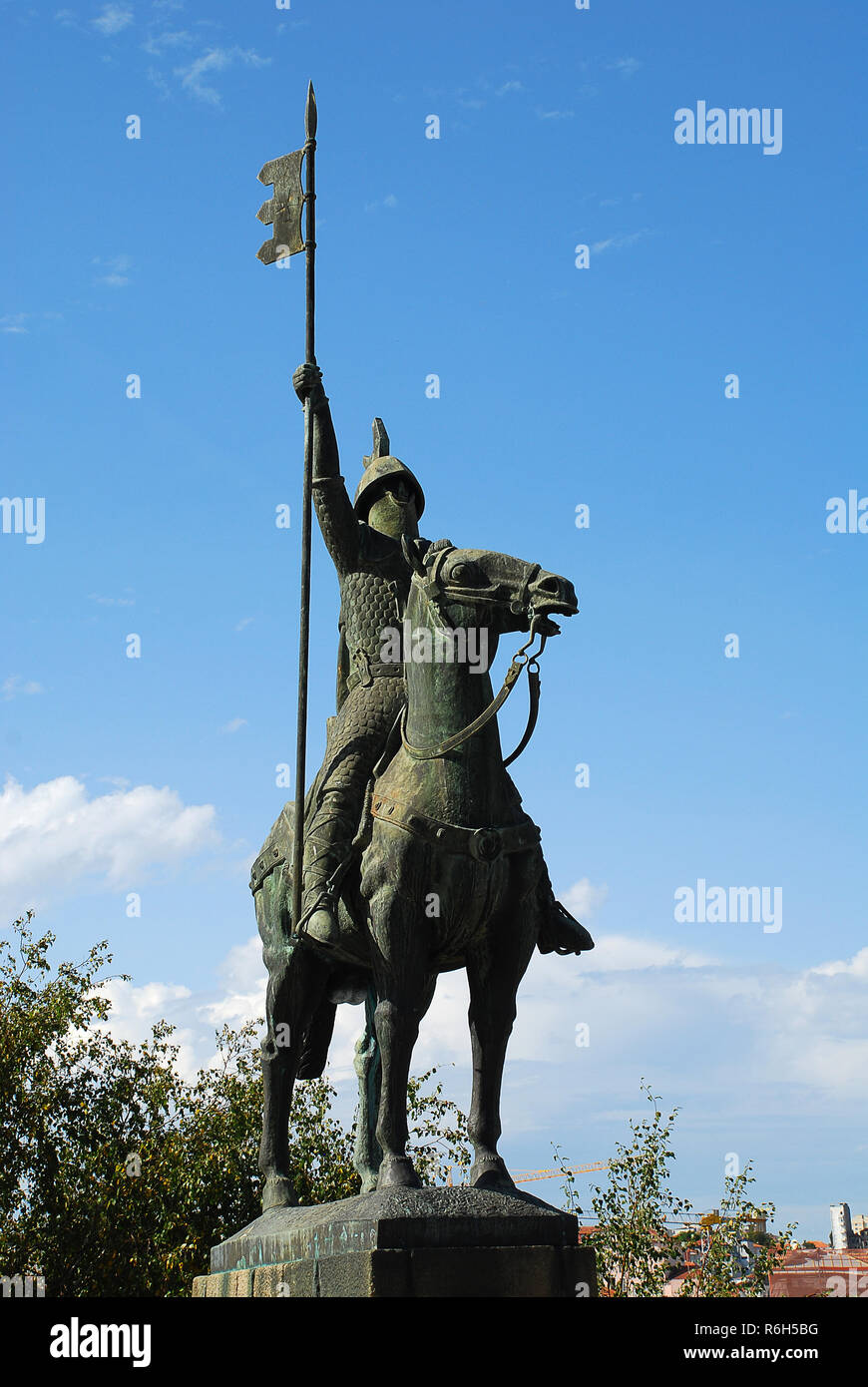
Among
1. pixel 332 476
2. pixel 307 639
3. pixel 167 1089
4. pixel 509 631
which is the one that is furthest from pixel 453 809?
pixel 167 1089

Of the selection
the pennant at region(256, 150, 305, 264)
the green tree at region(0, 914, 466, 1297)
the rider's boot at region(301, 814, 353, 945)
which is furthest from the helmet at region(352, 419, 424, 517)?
the green tree at region(0, 914, 466, 1297)

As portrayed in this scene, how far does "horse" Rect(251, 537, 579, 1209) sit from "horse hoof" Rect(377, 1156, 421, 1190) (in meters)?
0.01

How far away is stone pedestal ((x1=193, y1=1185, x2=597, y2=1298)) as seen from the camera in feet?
23.5

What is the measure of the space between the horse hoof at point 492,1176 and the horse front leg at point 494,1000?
0.18 metres

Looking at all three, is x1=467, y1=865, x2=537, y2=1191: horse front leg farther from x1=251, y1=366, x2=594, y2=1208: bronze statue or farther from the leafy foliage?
the leafy foliage

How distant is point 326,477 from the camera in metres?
9.75

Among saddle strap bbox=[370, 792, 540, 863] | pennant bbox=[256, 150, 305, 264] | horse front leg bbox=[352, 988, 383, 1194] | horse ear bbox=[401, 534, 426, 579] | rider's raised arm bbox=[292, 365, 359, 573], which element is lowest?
horse front leg bbox=[352, 988, 383, 1194]

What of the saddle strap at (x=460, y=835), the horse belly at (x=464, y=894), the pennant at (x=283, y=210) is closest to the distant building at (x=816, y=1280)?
the horse belly at (x=464, y=894)

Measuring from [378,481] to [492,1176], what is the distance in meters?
4.77

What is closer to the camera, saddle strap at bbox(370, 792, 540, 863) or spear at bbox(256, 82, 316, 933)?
saddle strap at bbox(370, 792, 540, 863)

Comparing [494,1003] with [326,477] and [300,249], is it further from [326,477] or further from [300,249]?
[300,249]

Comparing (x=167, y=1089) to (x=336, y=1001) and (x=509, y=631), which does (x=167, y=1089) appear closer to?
(x=336, y=1001)

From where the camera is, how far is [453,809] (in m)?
8.12
